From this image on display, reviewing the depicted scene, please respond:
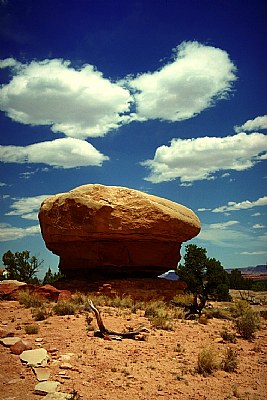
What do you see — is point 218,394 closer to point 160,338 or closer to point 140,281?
point 160,338

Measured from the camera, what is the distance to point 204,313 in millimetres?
13656

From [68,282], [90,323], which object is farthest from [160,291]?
[90,323]

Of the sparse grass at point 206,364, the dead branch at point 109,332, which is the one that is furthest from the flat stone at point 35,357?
the sparse grass at point 206,364

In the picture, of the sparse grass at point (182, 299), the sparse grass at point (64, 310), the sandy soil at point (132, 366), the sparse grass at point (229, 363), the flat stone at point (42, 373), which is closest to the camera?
the sandy soil at point (132, 366)

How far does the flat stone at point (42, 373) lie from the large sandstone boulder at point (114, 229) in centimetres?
963

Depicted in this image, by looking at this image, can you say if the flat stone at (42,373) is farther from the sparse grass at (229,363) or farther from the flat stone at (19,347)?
the sparse grass at (229,363)

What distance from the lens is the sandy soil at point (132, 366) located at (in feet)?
18.5

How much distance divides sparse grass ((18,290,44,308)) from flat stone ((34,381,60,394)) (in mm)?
6439

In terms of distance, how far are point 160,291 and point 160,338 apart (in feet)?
22.6

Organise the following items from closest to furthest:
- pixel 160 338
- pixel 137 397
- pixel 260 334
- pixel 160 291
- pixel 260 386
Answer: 1. pixel 137 397
2. pixel 260 386
3. pixel 160 338
4. pixel 260 334
5. pixel 160 291

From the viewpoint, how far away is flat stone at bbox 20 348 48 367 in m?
6.36

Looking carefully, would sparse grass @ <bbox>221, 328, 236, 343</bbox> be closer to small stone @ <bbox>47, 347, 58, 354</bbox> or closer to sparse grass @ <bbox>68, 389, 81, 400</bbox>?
small stone @ <bbox>47, 347, 58, 354</bbox>

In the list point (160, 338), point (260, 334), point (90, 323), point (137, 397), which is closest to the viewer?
point (137, 397)

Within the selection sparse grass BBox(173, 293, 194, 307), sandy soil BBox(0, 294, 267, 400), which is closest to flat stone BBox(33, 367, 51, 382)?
sandy soil BBox(0, 294, 267, 400)
